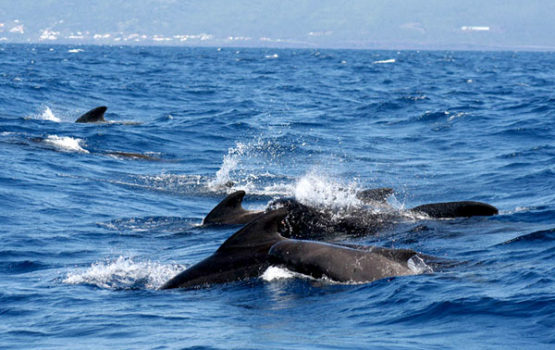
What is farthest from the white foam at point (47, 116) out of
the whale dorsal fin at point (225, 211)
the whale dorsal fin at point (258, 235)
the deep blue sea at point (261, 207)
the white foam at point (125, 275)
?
the whale dorsal fin at point (258, 235)

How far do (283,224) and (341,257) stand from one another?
8.87 ft

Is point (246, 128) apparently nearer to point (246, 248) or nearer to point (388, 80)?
point (246, 248)

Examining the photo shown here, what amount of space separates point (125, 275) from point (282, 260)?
2283mm

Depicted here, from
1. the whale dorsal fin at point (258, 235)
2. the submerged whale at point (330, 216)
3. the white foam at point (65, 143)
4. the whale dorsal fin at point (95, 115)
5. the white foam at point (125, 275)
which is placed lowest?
the white foam at point (125, 275)

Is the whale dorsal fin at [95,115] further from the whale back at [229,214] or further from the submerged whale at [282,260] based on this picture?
the submerged whale at [282,260]

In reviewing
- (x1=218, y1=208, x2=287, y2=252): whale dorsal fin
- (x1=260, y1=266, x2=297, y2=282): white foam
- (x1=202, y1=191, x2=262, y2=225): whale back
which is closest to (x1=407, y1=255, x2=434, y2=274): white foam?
(x1=260, y1=266, x2=297, y2=282): white foam

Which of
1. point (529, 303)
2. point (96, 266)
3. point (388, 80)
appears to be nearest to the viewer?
point (529, 303)

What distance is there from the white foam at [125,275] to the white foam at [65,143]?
39.9ft

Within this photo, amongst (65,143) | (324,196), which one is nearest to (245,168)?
(65,143)

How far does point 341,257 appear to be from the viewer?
9938 mm

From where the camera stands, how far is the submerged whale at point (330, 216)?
41.5ft

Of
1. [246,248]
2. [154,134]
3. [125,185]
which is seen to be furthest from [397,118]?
[246,248]

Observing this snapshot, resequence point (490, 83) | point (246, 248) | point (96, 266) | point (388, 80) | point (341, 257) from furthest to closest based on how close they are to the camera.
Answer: point (388, 80), point (490, 83), point (96, 266), point (246, 248), point (341, 257)

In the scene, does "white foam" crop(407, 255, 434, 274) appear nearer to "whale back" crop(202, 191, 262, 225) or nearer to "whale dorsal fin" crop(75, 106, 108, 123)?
"whale back" crop(202, 191, 262, 225)
